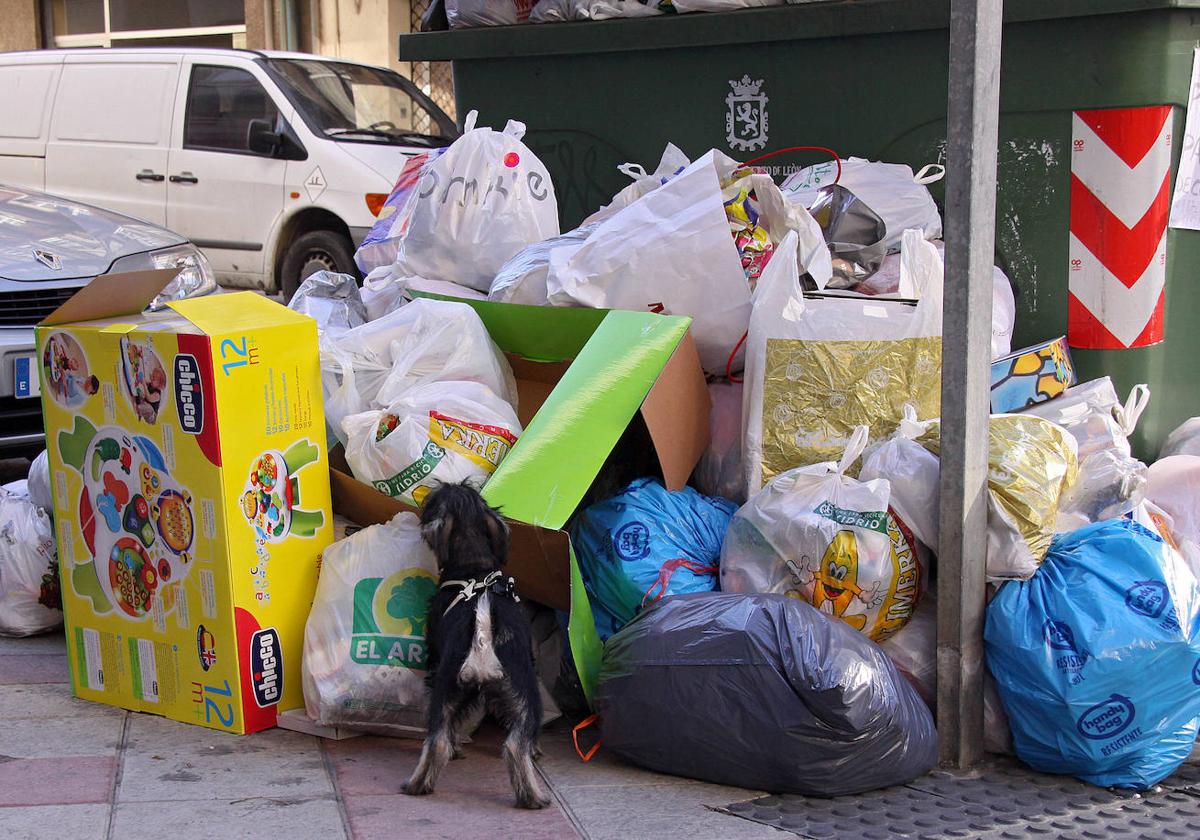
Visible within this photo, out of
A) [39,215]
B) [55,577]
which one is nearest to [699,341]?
[55,577]

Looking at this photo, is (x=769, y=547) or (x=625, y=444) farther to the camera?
(x=625, y=444)

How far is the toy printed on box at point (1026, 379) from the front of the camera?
3.79 m

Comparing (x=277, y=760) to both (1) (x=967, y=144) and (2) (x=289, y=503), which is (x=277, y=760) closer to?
(2) (x=289, y=503)

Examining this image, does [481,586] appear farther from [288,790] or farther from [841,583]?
[841,583]

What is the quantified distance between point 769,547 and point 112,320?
1.75 meters

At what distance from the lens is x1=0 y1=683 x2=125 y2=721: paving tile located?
341 centimetres

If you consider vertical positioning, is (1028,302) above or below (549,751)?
above

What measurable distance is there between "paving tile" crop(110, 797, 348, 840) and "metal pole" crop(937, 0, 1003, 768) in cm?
132

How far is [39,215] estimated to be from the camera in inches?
214

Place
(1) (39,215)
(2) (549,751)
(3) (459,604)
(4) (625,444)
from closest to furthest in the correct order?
(3) (459,604) < (2) (549,751) < (4) (625,444) < (1) (39,215)

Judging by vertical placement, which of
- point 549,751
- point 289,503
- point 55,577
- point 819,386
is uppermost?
point 819,386

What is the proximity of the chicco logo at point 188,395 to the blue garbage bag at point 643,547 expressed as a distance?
3.34 ft

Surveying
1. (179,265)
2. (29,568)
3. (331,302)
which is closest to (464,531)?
(29,568)

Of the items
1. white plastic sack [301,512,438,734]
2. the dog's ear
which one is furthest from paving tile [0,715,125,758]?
the dog's ear
